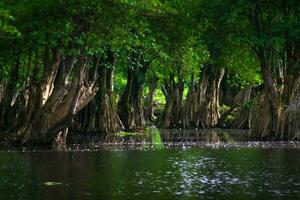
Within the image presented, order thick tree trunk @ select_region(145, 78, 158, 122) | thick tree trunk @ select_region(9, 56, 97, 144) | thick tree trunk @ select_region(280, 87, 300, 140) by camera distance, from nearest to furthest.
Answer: thick tree trunk @ select_region(9, 56, 97, 144) < thick tree trunk @ select_region(280, 87, 300, 140) < thick tree trunk @ select_region(145, 78, 158, 122)

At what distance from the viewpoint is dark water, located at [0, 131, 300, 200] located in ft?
47.9

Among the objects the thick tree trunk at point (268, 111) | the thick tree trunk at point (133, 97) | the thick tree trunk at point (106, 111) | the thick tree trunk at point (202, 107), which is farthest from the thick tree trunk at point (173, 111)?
the thick tree trunk at point (268, 111)

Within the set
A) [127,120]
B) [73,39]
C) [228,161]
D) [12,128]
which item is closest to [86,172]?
[228,161]

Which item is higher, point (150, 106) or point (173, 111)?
point (150, 106)

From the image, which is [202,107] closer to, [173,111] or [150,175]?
[173,111]

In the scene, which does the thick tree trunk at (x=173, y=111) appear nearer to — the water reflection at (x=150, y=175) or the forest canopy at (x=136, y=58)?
the forest canopy at (x=136, y=58)

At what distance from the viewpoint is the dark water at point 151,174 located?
47.9 ft

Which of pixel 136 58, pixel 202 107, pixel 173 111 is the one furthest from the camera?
pixel 173 111

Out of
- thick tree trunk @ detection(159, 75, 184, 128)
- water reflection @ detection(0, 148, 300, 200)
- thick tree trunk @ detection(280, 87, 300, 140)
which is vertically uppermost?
thick tree trunk @ detection(159, 75, 184, 128)

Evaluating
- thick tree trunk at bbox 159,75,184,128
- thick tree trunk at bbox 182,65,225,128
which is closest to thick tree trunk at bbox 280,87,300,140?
thick tree trunk at bbox 182,65,225,128

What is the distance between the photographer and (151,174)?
18.2m

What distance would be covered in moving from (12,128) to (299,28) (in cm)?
1507

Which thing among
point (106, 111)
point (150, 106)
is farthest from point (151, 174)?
point (150, 106)

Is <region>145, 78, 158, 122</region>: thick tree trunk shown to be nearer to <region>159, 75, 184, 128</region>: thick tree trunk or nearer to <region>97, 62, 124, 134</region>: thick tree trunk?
<region>159, 75, 184, 128</region>: thick tree trunk
